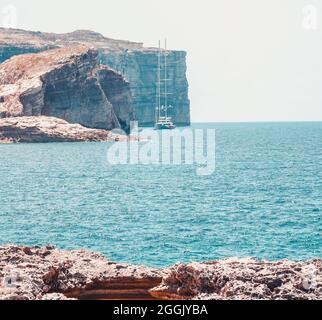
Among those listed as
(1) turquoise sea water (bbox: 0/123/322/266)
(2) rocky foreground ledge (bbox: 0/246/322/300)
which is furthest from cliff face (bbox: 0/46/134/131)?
(2) rocky foreground ledge (bbox: 0/246/322/300)

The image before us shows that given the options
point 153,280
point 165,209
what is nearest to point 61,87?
point 165,209

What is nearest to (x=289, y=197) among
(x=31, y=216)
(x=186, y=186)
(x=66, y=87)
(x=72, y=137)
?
(x=186, y=186)

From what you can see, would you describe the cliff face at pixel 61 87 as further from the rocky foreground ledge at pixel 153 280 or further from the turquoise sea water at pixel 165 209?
the rocky foreground ledge at pixel 153 280

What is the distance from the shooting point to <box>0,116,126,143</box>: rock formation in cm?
14325

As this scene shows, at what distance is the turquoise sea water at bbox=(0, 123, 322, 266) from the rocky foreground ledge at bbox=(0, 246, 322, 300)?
1488cm

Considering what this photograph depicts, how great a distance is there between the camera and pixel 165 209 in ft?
192

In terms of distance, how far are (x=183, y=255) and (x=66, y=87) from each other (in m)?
127

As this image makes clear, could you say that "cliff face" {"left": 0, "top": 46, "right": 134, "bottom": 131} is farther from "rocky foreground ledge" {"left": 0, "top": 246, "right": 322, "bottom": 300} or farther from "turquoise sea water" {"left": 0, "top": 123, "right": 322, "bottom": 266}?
"rocky foreground ledge" {"left": 0, "top": 246, "right": 322, "bottom": 300}

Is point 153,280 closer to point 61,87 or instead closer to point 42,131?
point 42,131

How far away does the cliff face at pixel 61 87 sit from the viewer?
502 ft

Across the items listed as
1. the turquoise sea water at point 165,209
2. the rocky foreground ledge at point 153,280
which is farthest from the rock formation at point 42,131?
the rocky foreground ledge at point 153,280

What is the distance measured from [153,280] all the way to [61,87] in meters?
143

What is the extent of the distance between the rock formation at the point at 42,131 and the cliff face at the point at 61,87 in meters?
5.94
